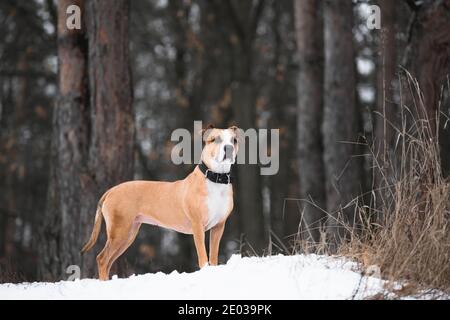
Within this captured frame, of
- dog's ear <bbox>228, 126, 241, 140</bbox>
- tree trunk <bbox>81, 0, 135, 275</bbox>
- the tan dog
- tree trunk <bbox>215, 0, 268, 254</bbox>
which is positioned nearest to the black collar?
the tan dog

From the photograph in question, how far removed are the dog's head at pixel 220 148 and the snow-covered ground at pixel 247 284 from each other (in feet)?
2.44

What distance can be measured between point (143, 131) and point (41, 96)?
12.6 ft

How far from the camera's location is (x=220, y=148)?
16.9 ft

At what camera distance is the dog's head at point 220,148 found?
514cm

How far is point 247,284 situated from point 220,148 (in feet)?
3.56

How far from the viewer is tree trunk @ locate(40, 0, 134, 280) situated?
26.0ft

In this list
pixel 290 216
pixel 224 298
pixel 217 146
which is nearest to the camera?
pixel 224 298

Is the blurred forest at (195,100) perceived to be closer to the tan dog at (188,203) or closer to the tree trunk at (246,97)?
the tree trunk at (246,97)

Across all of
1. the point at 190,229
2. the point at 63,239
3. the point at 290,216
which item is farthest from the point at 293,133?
the point at 190,229

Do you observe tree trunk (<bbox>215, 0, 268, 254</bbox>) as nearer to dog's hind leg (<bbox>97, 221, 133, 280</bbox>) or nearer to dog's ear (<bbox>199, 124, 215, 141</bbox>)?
dog's hind leg (<bbox>97, 221, 133, 280</bbox>)

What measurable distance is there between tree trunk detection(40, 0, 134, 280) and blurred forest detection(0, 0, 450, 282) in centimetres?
2

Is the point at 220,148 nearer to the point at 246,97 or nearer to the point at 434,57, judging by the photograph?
the point at 434,57
